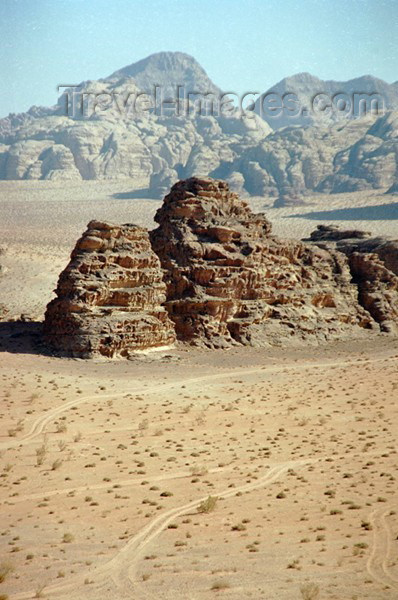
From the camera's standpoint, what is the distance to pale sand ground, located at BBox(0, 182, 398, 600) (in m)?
11.9

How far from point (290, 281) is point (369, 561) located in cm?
2660

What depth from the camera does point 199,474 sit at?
58.0 ft

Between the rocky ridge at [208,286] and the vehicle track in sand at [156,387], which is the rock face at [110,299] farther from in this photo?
the vehicle track in sand at [156,387]

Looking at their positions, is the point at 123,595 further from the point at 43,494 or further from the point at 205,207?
the point at 205,207

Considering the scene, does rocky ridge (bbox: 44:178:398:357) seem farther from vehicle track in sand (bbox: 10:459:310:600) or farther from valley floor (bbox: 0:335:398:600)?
vehicle track in sand (bbox: 10:459:310:600)

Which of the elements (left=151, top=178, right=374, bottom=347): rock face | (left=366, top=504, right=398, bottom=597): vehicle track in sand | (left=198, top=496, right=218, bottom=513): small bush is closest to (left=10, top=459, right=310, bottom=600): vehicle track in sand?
(left=198, top=496, right=218, bottom=513): small bush

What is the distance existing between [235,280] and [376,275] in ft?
32.0

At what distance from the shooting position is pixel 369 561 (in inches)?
479

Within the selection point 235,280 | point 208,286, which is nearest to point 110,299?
point 208,286

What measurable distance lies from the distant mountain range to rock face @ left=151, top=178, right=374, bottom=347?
7910 centimetres

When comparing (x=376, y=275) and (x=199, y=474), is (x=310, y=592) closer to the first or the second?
(x=199, y=474)

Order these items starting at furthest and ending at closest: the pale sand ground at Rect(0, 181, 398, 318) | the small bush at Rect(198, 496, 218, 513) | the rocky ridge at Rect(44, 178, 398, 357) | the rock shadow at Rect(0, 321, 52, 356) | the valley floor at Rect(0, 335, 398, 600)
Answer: the pale sand ground at Rect(0, 181, 398, 318)
the rock shadow at Rect(0, 321, 52, 356)
the rocky ridge at Rect(44, 178, 398, 357)
the small bush at Rect(198, 496, 218, 513)
the valley floor at Rect(0, 335, 398, 600)

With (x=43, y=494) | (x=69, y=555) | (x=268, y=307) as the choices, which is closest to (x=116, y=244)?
(x=268, y=307)

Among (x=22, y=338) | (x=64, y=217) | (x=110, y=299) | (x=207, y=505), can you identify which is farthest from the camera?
(x=64, y=217)
